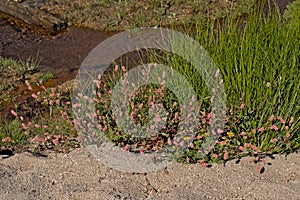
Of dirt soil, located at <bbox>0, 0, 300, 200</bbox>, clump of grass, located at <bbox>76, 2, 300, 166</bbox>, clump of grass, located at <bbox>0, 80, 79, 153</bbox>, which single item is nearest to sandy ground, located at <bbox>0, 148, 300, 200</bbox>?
dirt soil, located at <bbox>0, 0, 300, 200</bbox>

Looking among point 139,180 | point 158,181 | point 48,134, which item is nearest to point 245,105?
point 158,181

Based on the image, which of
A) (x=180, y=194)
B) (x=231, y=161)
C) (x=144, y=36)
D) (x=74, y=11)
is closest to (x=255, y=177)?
(x=231, y=161)

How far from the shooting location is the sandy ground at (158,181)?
11.8 feet

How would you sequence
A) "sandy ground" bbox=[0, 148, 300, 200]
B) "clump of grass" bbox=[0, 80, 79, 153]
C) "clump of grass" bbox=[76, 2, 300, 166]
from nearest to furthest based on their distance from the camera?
1. "sandy ground" bbox=[0, 148, 300, 200]
2. "clump of grass" bbox=[76, 2, 300, 166]
3. "clump of grass" bbox=[0, 80, 79, 153]

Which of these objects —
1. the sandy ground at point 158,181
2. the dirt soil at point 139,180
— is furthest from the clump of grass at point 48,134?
the sandy ground at point 158,181

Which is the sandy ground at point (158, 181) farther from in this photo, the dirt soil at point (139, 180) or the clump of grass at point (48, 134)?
the clump of grass at point (48, 134)

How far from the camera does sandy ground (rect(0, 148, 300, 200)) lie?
3598 millimetres

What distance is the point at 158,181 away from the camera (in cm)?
375

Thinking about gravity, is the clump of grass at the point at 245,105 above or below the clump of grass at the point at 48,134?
above

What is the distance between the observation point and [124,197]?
3.59 metres

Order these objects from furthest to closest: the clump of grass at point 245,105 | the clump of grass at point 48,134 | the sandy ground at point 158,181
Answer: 1. the clump of grass at point 48,134
2. the clump of grass at point 245,105
3. the sandy ground at point 158,181

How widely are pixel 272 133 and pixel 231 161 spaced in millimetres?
386

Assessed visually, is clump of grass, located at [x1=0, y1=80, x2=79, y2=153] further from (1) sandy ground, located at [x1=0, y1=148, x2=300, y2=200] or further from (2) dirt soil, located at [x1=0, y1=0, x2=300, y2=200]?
(1) sandy ground, located at [x1=0, y1=148, x2=300, y2=200]

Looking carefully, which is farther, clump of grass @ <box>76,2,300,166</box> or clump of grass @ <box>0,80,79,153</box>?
clump of grass @ <box>0,80,79,153</box>
